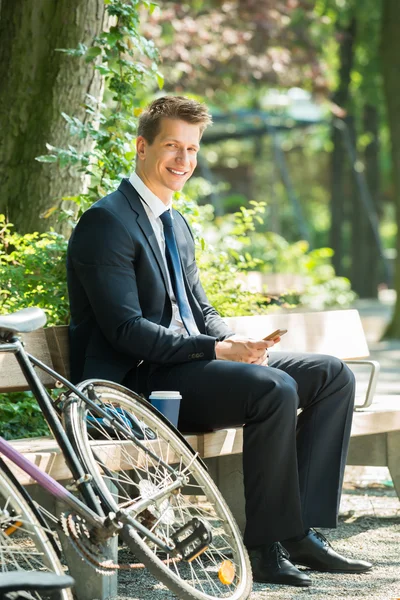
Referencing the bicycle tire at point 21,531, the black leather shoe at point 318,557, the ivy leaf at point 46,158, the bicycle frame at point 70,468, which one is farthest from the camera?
the ivy leaf at point 46,158

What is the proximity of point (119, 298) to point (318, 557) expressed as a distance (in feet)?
4.17

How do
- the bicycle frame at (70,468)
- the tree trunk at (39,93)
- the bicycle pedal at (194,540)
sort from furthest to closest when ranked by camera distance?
1. the tree trunk at (39,93)
2. the bicycle pedal at (194,540)
3. the bicycle frame at (70,468)

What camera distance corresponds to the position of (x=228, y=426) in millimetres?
4164

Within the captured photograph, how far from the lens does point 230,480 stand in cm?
489

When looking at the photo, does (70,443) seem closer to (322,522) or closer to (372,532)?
(322,522)

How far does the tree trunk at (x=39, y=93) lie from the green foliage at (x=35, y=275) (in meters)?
0.48

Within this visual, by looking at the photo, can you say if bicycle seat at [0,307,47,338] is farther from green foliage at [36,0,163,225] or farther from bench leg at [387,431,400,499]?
bench leg at [387,431,400,499]

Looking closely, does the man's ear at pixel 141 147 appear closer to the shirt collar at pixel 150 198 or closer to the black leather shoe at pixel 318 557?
the shirt collar at pixel 150 198

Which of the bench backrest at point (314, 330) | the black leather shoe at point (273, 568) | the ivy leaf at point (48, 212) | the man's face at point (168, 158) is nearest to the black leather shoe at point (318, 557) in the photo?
the black leather shoe at point (273, 568)

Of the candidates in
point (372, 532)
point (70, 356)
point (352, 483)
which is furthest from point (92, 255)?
point (352, 483)

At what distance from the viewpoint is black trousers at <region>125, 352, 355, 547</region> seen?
13.0 feet

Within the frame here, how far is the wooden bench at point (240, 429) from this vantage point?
419cm

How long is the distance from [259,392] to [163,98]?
4.37ft

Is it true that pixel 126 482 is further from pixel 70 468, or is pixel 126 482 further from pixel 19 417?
pixel 19 417
